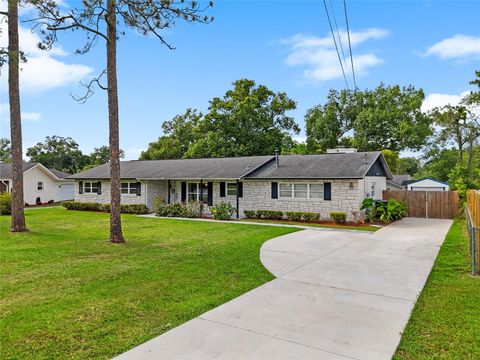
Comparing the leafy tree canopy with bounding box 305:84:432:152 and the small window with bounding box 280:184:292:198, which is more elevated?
the leafy tree canopy with bounding box 305:84:432:152

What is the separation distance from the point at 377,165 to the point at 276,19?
34.9ft

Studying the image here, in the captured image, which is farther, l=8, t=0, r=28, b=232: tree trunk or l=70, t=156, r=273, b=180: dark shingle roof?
l=70, t=156, r=273, b=180: dark shingle roof

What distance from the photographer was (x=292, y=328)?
13.3 ft

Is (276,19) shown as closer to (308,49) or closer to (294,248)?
(308,49)

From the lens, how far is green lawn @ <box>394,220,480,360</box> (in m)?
3.53

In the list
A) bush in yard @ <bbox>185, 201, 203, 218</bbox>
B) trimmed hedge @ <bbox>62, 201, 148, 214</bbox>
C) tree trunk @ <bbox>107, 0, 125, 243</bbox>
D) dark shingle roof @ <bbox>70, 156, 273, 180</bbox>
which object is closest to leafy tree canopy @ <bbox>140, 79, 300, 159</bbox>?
dark shingle roof @ <bbox>70, 156, 273, 180</bbox>

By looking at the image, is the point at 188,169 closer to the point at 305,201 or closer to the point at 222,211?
the point at 222,211

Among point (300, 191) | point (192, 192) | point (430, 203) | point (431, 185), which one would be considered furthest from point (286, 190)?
point (431, 185)

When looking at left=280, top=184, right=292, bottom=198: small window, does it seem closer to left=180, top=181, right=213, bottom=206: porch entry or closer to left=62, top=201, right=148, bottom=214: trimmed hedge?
left=180, top=181, right=213, bottom=206: porch entry

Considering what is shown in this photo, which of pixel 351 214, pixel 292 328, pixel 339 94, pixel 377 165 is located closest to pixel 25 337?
pixel 292 328

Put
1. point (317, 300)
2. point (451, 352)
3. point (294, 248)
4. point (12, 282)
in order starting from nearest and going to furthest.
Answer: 1. point (451, 352)
2. point (317, 300)
3. point (12, 282)
4. point (294, 248)

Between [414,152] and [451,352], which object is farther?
[414,152]

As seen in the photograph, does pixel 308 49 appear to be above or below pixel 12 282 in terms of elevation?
above

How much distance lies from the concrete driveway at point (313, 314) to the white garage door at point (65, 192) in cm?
2723
